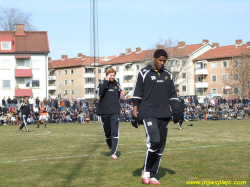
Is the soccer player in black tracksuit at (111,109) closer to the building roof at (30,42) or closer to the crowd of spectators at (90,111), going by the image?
the crowd of spectators at (90,111)

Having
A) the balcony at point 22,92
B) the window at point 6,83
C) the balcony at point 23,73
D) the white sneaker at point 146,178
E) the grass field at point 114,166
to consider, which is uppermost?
the balcony at point 23,73

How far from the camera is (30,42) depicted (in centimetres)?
7156

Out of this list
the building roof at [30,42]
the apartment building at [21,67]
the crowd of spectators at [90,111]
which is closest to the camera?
the crowd of spectators at [90,111]

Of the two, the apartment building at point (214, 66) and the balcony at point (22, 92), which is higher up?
the apartment building at point (214, 66)

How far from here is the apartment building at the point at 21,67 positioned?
7056 centimetres

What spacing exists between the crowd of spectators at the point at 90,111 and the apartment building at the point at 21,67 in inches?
982

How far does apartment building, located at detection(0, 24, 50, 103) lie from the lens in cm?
7056

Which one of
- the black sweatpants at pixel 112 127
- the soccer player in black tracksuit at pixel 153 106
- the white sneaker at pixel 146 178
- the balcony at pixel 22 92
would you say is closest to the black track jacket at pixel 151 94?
the soccer player in black tracksuit at pixel 153 106

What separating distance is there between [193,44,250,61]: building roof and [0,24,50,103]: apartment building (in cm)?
3762

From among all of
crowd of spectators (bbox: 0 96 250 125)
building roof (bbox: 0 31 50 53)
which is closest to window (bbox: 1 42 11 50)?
building roof (bbox: 0 31 50 53)

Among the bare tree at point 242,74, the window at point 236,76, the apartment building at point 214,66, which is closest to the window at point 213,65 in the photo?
the apartment building at point 214,66

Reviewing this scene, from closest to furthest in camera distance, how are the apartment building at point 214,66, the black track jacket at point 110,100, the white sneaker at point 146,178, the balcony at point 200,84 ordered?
the white sneaker at point 146,178 < the black track jacket at point 110,100 < the apartment building at point 214,66 < the balcony at point 200,84

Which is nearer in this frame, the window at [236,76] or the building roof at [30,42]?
the building roof at [30,42]

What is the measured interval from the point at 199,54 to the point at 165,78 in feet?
305
